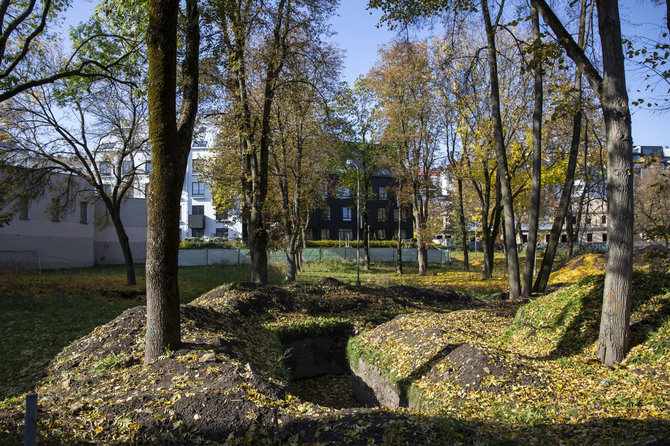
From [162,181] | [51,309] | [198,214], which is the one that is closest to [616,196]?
[162,181]

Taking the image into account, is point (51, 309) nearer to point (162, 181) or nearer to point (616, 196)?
point (162, 181)

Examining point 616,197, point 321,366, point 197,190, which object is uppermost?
point 197,190

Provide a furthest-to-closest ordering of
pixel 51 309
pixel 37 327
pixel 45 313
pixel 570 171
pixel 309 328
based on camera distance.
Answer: pixel 51 309
pixel 45 313
pixel 570 171
pixel 37 327
pixel 309 328

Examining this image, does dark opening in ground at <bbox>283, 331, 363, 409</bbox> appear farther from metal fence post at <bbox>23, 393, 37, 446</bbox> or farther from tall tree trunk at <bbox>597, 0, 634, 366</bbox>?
metal fence post at <bbox>23, 393, 37, 446</bbox>

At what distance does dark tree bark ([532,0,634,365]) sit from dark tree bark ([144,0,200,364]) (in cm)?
534

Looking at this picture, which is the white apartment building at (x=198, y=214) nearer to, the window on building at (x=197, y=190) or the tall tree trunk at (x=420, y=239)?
the window on building at (x=197, y=190)

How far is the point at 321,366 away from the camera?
9180 mm

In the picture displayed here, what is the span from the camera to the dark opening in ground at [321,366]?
809cm

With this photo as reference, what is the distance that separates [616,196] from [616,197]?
1 cm

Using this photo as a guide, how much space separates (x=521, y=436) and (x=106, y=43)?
13234mm

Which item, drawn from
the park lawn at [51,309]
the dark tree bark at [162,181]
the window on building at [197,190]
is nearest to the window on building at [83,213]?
the park lawn at [51,309]

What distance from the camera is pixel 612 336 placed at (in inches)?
214

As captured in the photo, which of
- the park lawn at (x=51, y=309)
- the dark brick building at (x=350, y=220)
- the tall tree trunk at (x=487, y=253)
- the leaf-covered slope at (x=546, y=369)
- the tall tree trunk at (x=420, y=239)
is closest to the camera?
the leaf-covered slope at (x=546, y=369)

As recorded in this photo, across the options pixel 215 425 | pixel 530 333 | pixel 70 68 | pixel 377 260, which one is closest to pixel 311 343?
pixel 530 333
